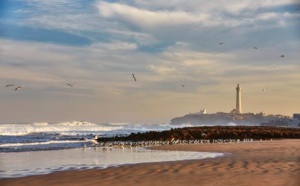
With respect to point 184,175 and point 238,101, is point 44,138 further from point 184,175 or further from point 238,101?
point 238,101

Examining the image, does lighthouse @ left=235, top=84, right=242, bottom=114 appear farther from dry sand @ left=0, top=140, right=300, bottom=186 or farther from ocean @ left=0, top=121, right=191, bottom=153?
dry sand @ left=0, top=140, right=300, bottom=186

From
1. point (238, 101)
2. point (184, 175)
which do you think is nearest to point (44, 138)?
point (184, 175)

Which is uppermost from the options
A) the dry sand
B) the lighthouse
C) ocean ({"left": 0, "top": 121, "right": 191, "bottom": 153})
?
the lighthouse

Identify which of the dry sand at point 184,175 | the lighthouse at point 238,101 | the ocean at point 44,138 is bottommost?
the dry sand at point 184,175

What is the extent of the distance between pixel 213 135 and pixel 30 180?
23935 millimetres

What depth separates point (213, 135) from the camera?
3338 centimetres

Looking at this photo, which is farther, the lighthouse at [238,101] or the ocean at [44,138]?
the lighthouse at [238,101]

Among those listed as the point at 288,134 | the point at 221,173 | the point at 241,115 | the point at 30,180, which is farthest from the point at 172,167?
the point at 241,115

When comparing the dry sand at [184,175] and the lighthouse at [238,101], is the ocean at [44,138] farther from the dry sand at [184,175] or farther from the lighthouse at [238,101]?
the lighthouse at [238,101]

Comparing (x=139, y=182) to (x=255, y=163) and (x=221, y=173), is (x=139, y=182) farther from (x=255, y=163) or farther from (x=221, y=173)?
(x=255, y=163)

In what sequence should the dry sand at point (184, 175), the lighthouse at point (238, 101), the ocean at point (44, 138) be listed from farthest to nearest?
the lighthouse at point (238, 101), the ocean at point (44, 138), the dry sand at point (184, 175)

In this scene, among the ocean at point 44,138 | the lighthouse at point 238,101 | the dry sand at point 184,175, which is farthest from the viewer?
the lighthouse at point 238,101

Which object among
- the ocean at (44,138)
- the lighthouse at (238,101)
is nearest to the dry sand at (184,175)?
the ocean at (44,138)

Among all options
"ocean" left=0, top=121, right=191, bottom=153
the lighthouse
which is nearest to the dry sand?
"ocean" left=0, top=121, right=191, bottom=153
